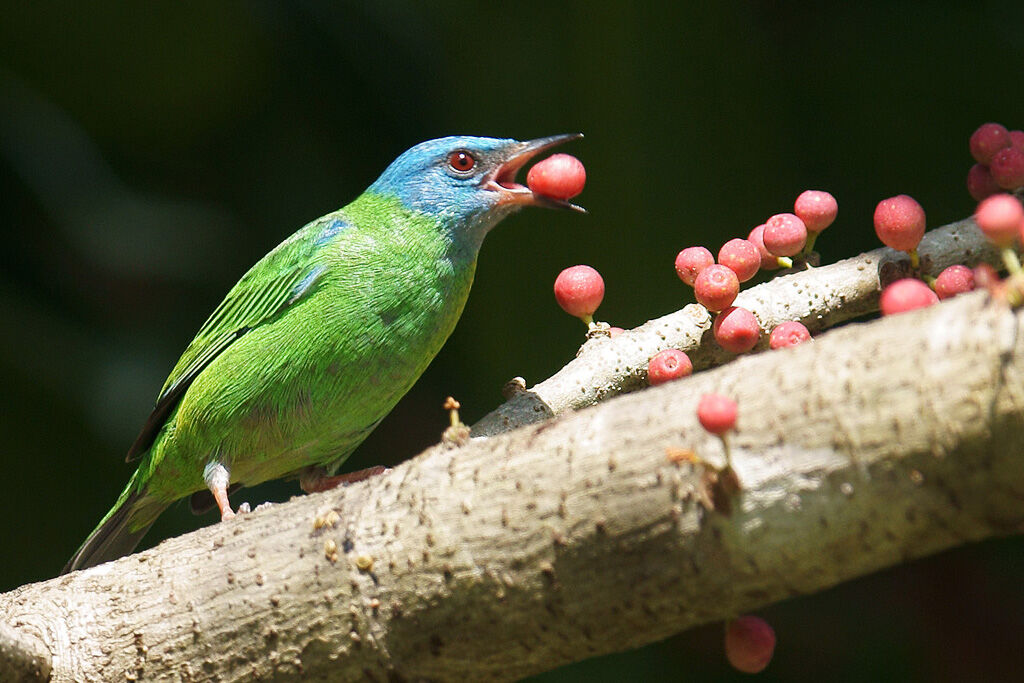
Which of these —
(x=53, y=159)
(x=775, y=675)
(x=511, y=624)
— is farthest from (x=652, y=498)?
(x=53, y=159)

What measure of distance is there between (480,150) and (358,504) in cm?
205

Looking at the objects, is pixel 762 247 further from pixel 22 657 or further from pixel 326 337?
pixel 22 657

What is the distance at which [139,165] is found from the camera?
215 inches

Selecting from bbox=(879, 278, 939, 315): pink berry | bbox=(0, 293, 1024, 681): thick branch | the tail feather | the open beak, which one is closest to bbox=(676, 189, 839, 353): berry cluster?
the open beak

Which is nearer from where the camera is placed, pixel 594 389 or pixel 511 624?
pixel 511 624

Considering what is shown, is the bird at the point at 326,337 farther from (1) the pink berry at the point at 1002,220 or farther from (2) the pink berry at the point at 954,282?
(1) the pink berry at the point at 1002,220

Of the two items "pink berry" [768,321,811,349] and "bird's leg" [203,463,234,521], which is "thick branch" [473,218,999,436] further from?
"bird's leg" [203,463,234,521]

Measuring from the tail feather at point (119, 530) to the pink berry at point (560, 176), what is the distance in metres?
1.81

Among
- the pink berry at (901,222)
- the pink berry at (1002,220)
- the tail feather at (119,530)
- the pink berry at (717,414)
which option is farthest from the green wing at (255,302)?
the pink berry at (1002,220)

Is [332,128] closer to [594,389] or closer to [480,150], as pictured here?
[480,150]

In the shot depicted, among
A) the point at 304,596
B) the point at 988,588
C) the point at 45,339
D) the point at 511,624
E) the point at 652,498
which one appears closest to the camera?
the point at 652,498

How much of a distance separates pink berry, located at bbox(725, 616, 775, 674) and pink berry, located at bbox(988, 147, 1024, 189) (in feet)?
3.99

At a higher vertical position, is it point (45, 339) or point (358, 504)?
point (45, 339)

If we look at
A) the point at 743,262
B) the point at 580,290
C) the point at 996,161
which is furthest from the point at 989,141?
the point at 580,290
